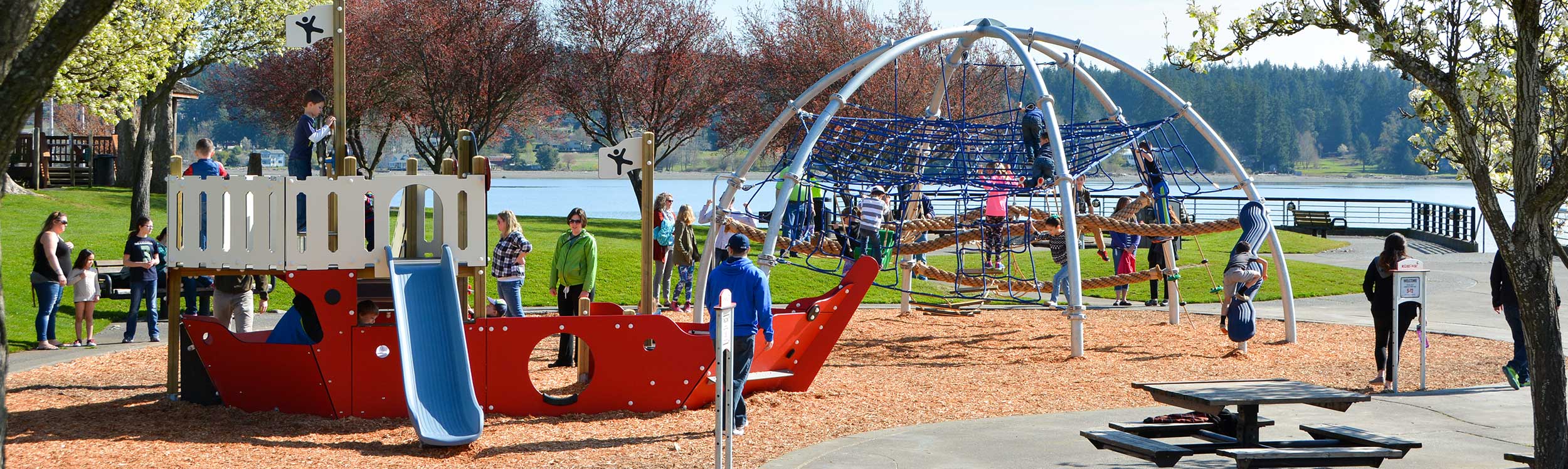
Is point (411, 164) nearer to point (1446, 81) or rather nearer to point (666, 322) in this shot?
point (666, 322)

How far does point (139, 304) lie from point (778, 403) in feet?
25.8

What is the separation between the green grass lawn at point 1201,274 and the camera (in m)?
19.7

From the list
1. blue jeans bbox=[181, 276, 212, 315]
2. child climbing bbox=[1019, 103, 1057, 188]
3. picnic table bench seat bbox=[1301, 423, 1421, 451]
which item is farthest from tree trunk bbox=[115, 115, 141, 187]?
picnic table bench seat bbox=[1301, 423, 1421, 451]

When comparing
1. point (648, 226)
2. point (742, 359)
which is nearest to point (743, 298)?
point (742, 359)

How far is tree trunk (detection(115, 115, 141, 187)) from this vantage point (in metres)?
35.6

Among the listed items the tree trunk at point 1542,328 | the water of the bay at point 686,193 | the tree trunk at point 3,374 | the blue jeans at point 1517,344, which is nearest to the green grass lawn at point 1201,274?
the water of the bay at point 686,193

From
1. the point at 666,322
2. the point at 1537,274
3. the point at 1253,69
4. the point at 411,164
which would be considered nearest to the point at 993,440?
the point at 666,322

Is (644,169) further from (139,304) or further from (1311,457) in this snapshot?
(139,304)

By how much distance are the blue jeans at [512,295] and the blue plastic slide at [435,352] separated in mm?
2386

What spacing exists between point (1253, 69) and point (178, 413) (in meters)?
133

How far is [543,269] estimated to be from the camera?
63.5 feet

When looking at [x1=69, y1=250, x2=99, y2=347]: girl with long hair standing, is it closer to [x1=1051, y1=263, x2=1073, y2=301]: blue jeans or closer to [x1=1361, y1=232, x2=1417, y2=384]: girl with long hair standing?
[x1=1051, y1=263, x2=1073, y2=301]: blue jeans

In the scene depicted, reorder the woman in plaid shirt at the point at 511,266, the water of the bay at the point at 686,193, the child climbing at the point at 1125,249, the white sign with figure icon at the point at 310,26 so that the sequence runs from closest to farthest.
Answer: the white sign with figure icon at the point at 310,26, the woman in plaid shirt at the point at 511,266, the child climbing at the point at 1125,249, the water of the bay at the point at 686,193

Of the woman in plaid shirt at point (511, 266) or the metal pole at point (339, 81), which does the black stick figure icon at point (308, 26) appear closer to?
the metal pole at point (339, 81)
